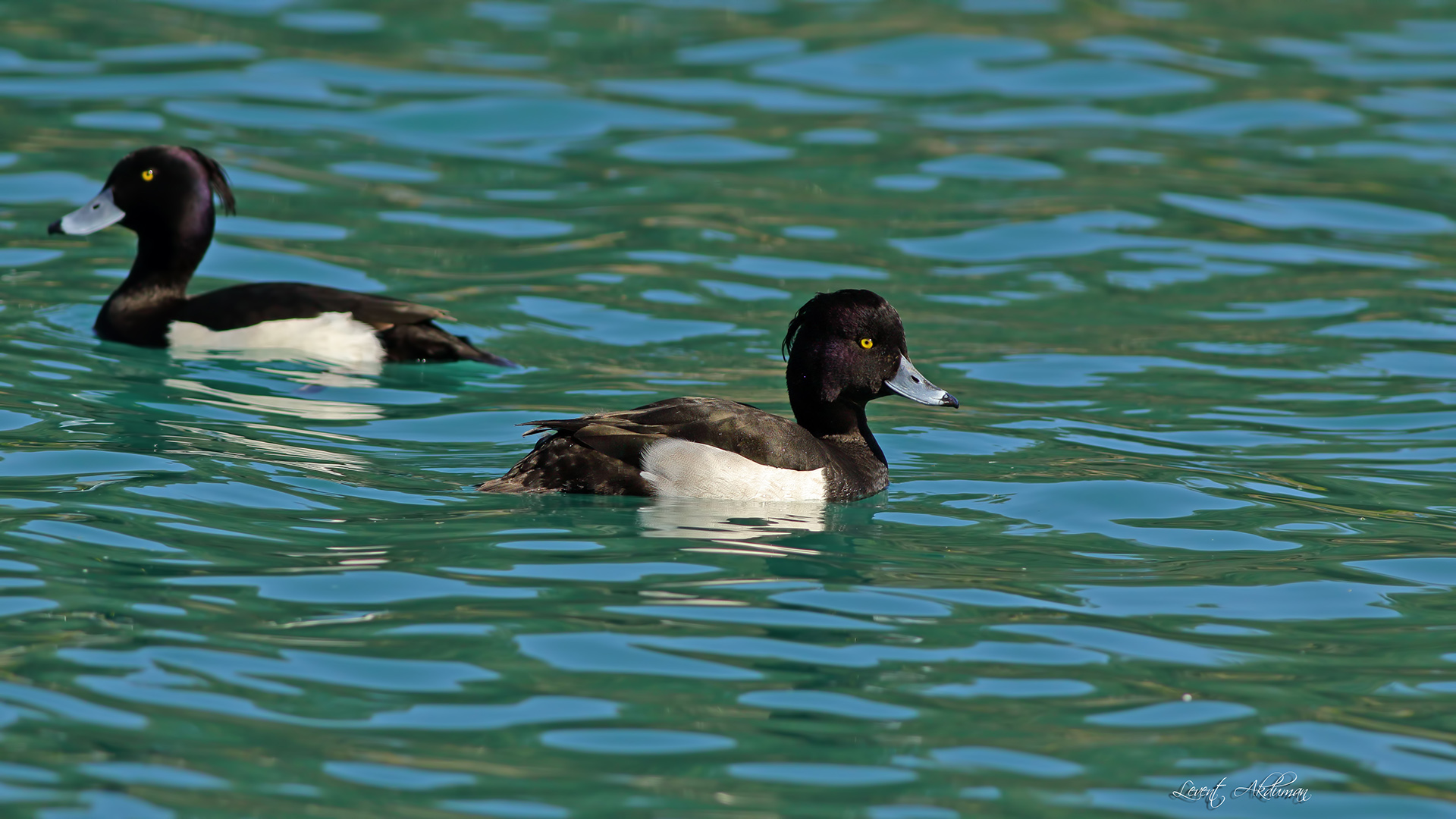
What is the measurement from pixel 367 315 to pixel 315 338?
38 cm

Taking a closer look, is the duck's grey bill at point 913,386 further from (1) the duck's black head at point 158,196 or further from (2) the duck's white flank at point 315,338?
(1) the duck's black head at point 158,196

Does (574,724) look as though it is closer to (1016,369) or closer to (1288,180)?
(1016,369)

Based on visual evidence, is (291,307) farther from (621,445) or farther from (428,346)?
(621,445)

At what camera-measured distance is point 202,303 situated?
11.0 m

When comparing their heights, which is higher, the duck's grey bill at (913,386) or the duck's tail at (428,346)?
the duck's grey bill at (913,386)

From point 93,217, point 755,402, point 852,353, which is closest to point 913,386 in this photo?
point 852,353

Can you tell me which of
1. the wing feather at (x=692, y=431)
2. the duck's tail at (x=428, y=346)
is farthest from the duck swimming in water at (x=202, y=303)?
the wing feather at (x=692, y=431)

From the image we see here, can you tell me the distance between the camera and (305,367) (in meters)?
10.6

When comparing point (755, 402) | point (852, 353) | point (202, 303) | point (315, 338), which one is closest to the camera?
point (852, 353)

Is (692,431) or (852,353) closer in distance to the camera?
(692,431)

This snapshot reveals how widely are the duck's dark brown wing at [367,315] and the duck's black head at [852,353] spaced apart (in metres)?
2.77

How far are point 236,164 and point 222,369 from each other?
4.48 metres

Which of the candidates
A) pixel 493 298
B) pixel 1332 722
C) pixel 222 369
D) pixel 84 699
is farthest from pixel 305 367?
pixel 1332 722

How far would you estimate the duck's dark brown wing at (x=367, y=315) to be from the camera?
10.5 m
